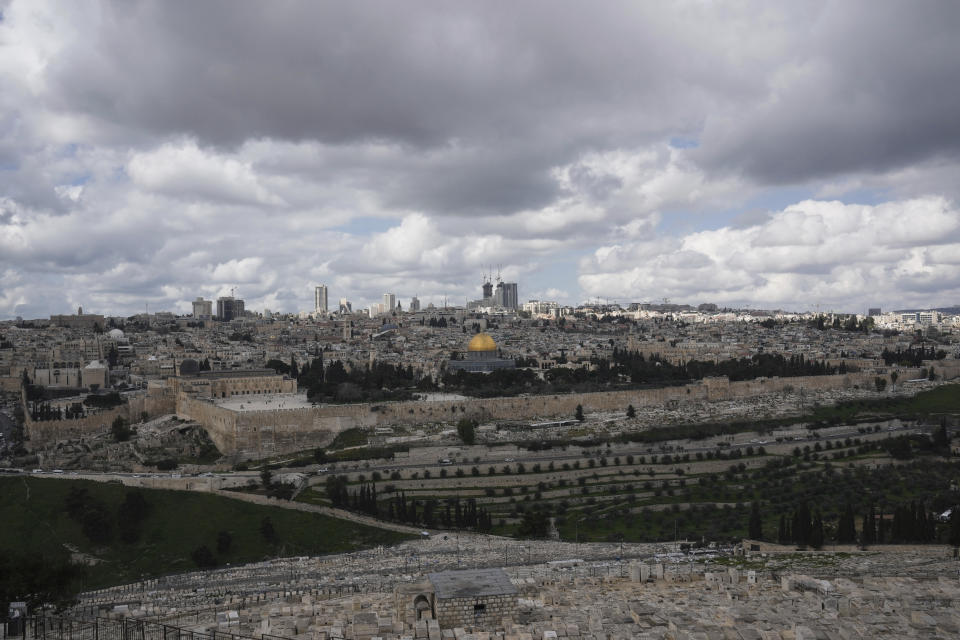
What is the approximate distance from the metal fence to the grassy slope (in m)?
10.5

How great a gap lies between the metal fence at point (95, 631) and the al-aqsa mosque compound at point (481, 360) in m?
45.7

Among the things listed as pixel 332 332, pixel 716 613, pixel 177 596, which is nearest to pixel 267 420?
pixel 177 596

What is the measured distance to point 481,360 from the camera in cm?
6294

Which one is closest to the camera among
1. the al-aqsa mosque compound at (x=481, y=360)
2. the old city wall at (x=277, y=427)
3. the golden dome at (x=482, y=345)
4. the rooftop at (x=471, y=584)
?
the rooftop at (x=471, y=584)

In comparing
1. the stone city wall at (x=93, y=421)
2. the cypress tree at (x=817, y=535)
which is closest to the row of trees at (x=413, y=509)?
the cypress tree at (x=817, y=535)

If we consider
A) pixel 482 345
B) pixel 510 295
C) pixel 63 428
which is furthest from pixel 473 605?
pixel 510 295

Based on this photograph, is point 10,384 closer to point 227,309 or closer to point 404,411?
point 404,411

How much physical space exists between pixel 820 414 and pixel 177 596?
38199 mm

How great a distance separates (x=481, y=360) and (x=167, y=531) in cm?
3578

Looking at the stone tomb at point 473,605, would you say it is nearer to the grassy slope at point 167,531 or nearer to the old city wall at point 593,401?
the grassy slope at point 167,531

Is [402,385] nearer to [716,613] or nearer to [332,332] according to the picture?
[716,613]

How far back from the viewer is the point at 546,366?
2697 inches

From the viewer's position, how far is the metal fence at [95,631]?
560 inches

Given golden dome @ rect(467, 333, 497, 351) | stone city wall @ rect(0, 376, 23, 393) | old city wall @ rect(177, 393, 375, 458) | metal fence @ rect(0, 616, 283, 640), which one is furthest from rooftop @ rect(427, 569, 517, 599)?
stone city wall @ rect(0, 376, 23, 393)
